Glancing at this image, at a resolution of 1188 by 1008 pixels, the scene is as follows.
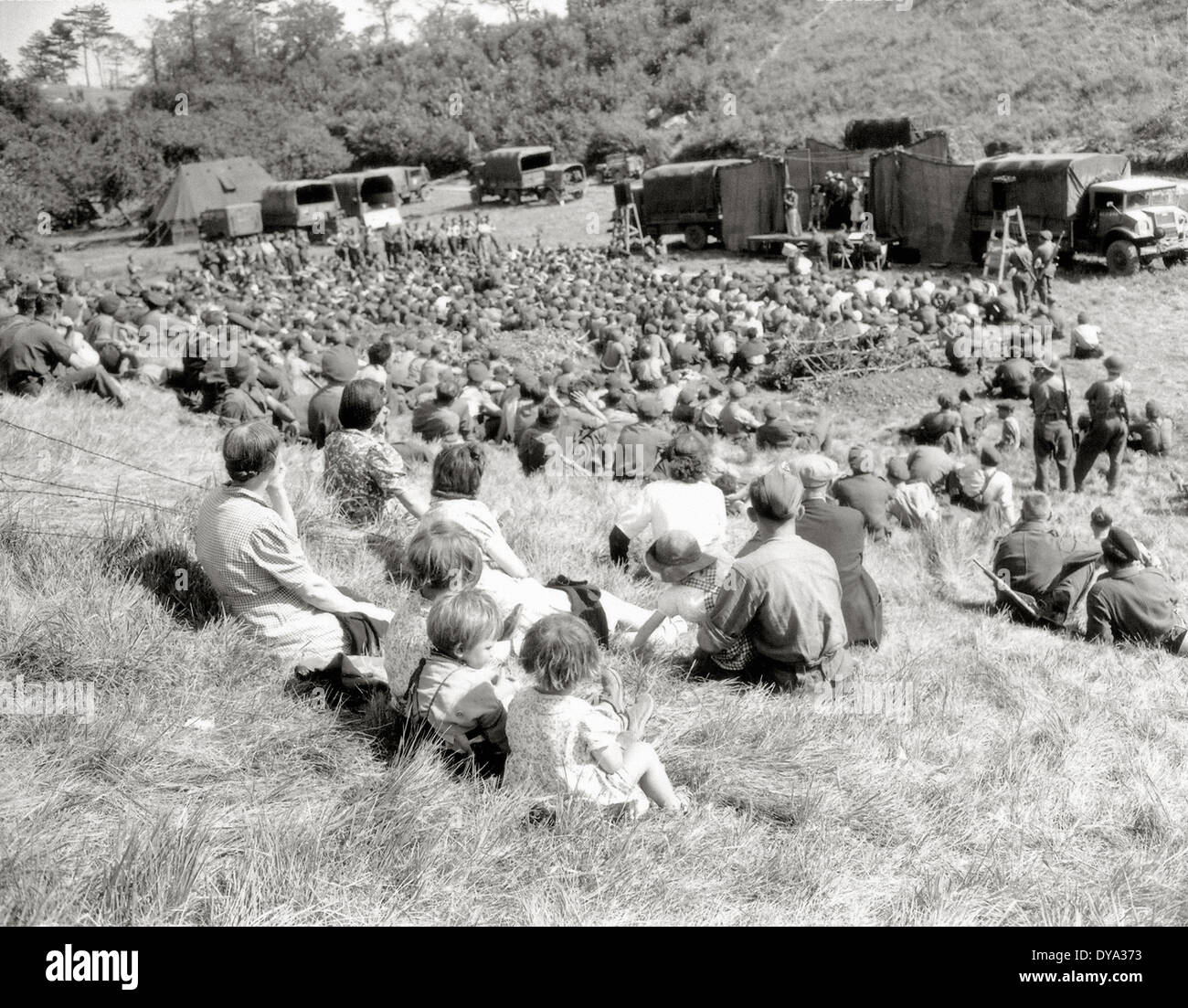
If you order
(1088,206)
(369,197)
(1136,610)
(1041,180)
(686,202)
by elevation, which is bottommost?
(1136,610)

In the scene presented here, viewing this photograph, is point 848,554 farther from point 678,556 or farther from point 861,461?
point 861,461

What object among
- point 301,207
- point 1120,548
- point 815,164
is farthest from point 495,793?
point 301,207

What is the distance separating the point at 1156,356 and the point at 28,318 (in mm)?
14181

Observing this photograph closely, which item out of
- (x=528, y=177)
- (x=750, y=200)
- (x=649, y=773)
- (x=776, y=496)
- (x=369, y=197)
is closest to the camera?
(x=649, y=773)

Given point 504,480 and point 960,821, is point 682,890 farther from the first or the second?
point 504,480

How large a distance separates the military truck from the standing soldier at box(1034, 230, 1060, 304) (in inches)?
642

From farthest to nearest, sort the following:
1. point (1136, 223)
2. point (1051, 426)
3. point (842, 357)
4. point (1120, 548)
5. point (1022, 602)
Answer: point (1136, 223)
point (842, 357)
point (1051, 426)
point (1022, 602)
point (1120, 548)

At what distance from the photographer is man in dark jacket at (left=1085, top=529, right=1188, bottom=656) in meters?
6.43

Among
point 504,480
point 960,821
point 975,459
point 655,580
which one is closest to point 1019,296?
point 975,459

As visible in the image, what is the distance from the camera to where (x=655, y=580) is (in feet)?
20.7

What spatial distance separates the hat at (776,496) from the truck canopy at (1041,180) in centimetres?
1791

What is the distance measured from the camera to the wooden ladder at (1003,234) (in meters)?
19.8

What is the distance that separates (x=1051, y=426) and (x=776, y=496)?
7.57 m

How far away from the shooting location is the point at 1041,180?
2019 centimetres
